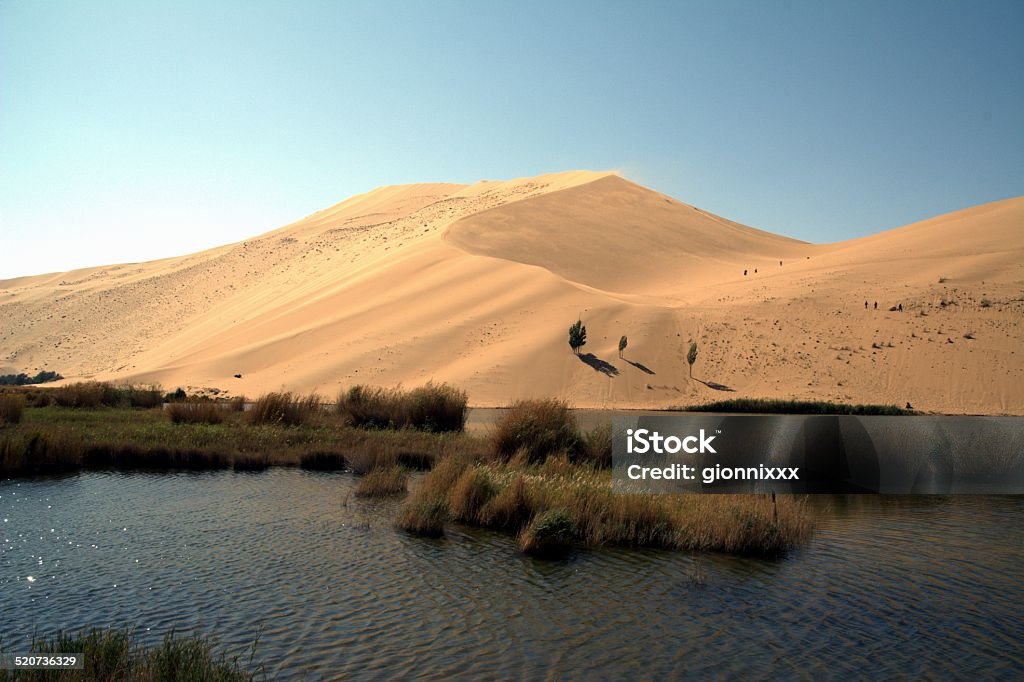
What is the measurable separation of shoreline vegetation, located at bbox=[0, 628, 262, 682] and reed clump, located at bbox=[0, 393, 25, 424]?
15.7 metres

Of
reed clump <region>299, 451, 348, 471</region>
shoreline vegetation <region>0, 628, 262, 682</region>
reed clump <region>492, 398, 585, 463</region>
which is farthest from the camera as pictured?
reed clump <region>299, 451, 348, 471</region>

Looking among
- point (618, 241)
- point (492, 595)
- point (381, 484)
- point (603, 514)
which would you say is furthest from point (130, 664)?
point (618, 241)

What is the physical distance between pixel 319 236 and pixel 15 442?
75.5 meters

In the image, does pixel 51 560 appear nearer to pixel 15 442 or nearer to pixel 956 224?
pixel 15 442

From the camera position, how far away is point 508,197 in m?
83.6

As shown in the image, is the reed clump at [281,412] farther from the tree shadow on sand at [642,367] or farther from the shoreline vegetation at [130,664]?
the tree shadow on sand at [642,367]

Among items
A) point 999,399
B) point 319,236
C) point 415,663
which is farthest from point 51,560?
point 319,236

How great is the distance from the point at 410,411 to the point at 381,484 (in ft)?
26.3

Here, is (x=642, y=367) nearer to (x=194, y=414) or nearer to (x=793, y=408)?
(x=793, y=408)

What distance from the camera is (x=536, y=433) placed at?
16078mm

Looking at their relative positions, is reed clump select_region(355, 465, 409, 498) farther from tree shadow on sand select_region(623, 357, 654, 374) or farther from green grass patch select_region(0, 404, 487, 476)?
tree shadow on sand select_region(623, 357, 654, 374)

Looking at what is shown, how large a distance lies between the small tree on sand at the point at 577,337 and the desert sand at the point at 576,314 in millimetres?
618

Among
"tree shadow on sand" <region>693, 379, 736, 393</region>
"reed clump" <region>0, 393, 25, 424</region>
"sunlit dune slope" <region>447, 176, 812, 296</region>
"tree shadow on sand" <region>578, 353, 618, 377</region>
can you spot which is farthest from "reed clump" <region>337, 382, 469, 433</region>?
"sunlit dune slope" <region>447, 176, 812, 296</region>

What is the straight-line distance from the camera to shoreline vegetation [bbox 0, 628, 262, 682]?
5.29 meters
